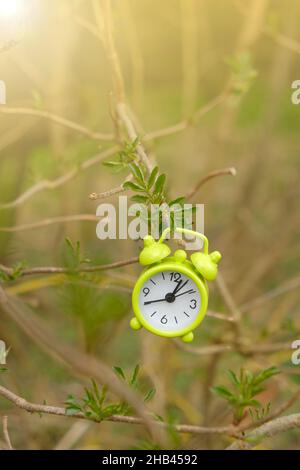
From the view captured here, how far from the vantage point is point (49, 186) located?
3.06 feet

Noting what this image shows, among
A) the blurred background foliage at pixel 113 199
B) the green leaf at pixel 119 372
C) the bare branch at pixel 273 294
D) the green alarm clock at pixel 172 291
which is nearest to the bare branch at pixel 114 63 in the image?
the blurred background foliage at pixel 113 199

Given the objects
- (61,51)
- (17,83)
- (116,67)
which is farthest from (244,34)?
(116,67)

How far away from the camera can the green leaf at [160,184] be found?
0.64 m

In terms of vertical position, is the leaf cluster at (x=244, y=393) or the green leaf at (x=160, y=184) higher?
the green leaf at (x=160, y=184)

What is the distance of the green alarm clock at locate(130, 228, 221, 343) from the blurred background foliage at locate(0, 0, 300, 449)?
40 millimetres

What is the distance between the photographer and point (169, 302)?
69 centimetres

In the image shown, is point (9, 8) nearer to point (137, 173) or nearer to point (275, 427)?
point (137, 173)

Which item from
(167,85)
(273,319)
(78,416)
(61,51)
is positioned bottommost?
(78,416)

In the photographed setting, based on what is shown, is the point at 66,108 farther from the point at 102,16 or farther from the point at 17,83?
the point at 102,16

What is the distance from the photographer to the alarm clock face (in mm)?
680

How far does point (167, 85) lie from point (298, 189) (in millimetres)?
1248

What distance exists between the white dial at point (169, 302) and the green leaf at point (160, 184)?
3.4 inches

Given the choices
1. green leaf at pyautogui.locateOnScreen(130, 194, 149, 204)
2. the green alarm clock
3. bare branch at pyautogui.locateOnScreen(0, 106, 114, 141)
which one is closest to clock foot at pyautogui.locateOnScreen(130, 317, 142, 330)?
the green alarm clock

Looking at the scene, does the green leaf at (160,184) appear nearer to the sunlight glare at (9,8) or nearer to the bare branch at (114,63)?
the bare branch at (114,63)
